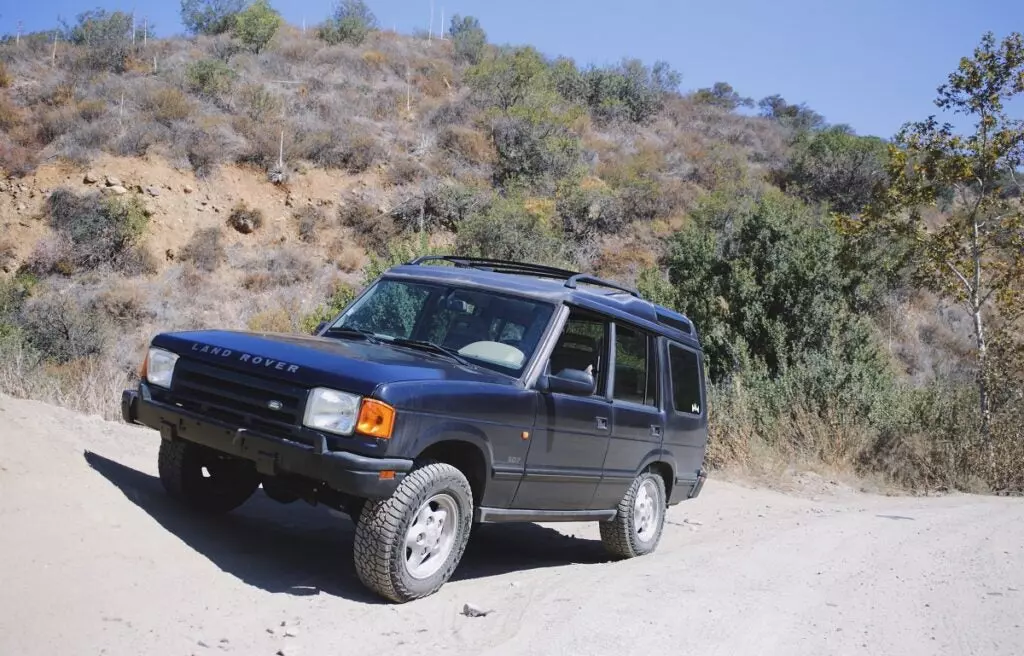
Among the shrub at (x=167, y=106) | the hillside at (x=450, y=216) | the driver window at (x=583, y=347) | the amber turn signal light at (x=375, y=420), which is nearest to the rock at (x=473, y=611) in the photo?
the amber turn signal light at (x=375, y=420)

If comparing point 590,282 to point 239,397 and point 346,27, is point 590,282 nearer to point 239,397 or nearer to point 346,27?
point 239,397

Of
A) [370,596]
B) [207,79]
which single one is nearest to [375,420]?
[370,596]

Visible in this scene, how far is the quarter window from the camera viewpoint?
253 inches

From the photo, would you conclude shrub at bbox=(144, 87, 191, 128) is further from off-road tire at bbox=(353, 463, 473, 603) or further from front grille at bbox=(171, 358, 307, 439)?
off-road tire at bbox=(353, 463, 473, 603)

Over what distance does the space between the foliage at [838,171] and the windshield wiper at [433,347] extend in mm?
31447

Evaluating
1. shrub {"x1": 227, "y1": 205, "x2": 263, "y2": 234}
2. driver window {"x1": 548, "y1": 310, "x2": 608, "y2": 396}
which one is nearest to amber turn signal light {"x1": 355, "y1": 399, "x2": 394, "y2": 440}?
driver window {"x1": 548, "y1": 310, "x2": 608, "y2": 396}

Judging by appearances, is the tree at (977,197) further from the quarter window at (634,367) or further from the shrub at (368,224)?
the shrub at (368,224)

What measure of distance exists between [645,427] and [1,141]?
2708 cm

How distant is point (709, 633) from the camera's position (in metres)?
4.68

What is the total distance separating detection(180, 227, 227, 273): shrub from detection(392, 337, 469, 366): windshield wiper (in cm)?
2061

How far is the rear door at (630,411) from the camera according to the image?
6.29m

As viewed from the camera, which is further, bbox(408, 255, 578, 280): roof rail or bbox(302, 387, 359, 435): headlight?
bbox(408, 255, 578, 280): roof rail

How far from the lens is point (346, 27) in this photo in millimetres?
44406

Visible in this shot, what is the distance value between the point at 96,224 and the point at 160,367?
21.3 metres
